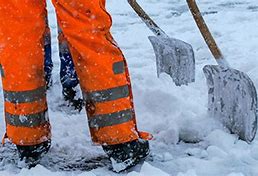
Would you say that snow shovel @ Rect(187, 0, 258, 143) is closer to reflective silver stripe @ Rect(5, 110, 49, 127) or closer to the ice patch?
the ice patch

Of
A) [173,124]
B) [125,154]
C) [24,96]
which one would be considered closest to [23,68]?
[24,96]

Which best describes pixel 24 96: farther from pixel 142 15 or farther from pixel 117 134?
pixel 142 15

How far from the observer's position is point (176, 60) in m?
3.44

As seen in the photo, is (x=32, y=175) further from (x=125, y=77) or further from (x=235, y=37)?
(x=235, y=37)

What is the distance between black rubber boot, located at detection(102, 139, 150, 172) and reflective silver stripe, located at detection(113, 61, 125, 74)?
0.28 m

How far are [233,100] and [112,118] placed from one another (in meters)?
0.68

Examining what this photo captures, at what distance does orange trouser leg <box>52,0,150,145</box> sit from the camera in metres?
2.32

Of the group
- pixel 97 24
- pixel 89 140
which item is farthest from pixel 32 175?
pixel 97 24

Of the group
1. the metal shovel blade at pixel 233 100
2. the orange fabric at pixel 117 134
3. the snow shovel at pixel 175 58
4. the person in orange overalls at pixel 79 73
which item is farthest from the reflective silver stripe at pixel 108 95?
the snow shovel at pixel 175 58

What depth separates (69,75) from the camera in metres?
3.22

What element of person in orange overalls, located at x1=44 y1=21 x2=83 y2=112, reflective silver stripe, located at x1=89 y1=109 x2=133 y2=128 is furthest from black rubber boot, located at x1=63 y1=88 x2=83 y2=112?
reflective silver stripe, located at x1=89 y1=109 x2=133 y2=128

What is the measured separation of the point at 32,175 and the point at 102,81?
0.46m

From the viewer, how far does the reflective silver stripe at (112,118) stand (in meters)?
2.38

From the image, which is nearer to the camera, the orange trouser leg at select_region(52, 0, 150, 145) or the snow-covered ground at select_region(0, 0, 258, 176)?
the orange trouser leg at select_region(52, 0, 150, 145)
